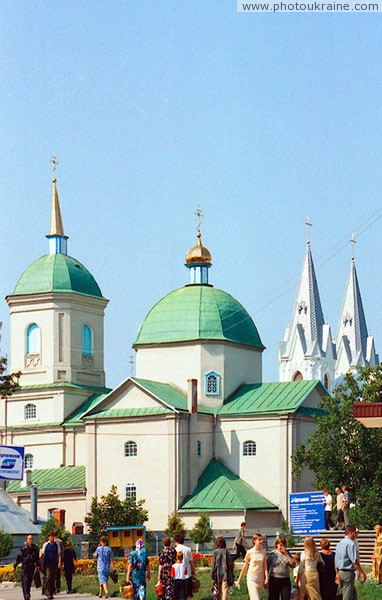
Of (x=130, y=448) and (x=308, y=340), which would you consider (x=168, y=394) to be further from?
(x=308, y=340)

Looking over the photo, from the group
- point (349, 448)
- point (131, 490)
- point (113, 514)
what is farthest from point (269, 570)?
point (131, 490)

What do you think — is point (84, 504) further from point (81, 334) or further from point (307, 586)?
point (307, 586)

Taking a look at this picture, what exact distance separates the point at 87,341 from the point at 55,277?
380cm

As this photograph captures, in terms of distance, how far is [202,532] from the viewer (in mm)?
61531

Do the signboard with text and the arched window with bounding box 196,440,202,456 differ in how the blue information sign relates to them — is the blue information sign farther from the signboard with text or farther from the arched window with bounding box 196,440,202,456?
the arched window with bounding box 196,440,202,456

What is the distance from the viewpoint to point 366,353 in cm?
13775

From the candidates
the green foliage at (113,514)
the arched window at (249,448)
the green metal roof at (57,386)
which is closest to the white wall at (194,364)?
the arched window at (249,448)

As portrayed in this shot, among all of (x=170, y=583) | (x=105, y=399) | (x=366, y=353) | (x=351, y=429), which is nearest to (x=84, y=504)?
(x=105, y=399)

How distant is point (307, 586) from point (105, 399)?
46.0 metres

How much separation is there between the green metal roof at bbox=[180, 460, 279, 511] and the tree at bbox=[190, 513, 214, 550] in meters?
2.49

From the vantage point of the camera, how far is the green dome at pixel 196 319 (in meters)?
71.6

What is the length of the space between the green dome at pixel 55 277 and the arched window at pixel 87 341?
1.86 meters

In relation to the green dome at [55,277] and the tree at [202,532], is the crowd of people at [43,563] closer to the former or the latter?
the tree at [202,532]

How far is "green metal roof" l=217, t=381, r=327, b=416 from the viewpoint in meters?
68.9
